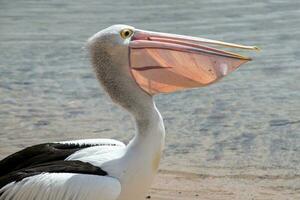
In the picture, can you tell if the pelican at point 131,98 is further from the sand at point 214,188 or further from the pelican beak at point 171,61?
the sand at point 214,188

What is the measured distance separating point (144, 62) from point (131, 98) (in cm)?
20

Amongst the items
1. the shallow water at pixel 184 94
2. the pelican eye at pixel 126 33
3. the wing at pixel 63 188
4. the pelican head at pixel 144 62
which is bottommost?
the shallow water at pixel 184 94

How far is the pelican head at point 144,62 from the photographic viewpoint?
4191mm

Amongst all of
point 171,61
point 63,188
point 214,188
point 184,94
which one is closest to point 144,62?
point 171,61

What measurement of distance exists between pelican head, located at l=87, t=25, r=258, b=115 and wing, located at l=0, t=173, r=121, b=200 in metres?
0.46

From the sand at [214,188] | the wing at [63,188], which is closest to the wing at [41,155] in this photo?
the wing at [63,188]

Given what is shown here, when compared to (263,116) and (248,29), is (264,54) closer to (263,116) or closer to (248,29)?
(248,29)

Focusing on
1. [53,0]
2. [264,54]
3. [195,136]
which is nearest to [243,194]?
[195,136]

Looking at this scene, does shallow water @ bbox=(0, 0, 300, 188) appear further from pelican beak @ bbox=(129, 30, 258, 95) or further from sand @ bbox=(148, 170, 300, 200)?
pelican beak @ bbox=(129, 30, 258, 95)

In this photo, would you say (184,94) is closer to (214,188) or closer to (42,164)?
(214,188)

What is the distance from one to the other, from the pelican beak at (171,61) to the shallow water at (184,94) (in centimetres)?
161

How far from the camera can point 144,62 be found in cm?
424

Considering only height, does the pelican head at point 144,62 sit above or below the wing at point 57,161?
above

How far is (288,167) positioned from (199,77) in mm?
1776
